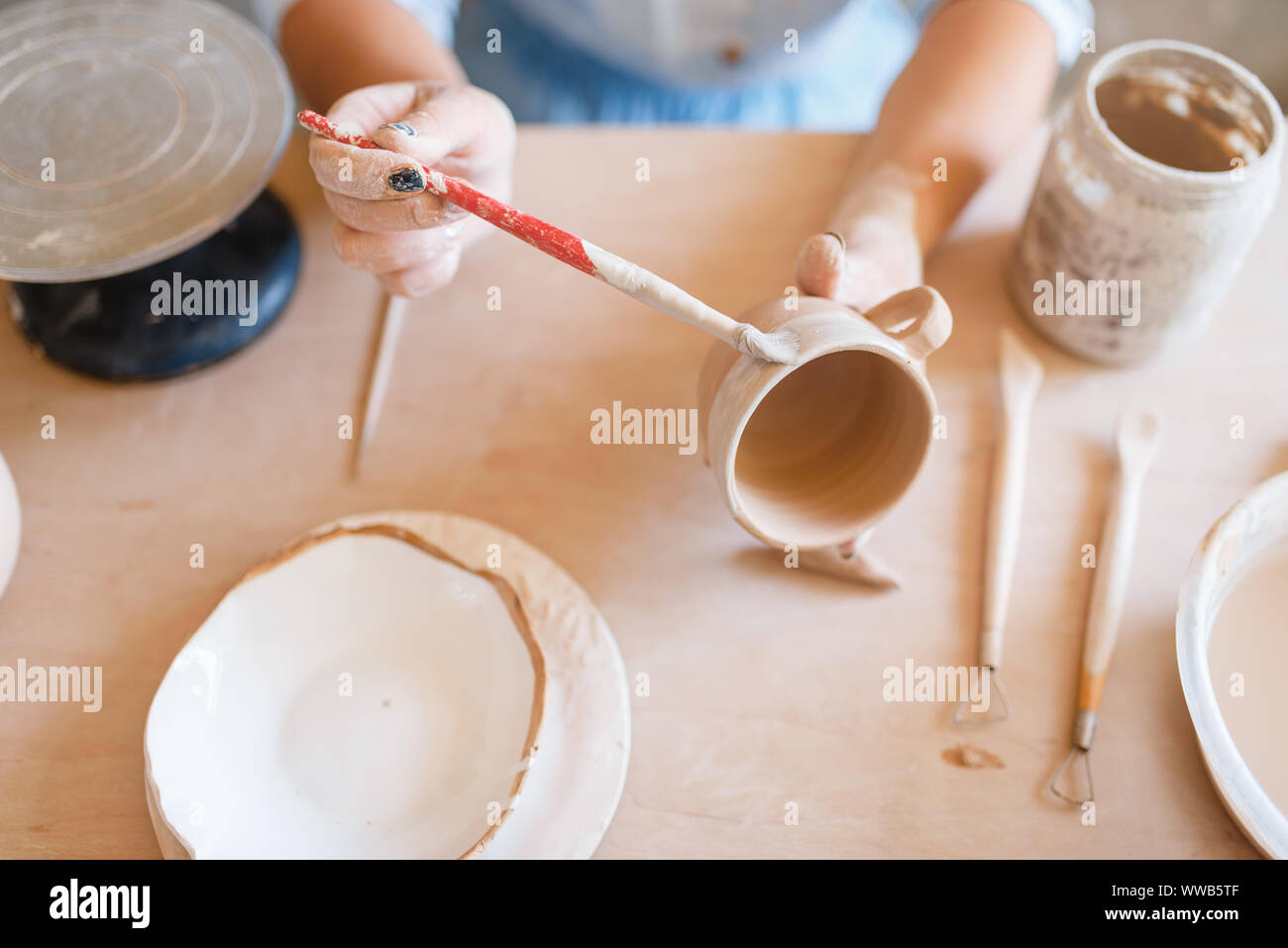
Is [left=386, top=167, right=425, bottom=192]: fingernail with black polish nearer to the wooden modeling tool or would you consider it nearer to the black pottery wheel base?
the wooden modeling tool

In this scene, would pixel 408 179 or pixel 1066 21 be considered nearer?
pixel 408 179

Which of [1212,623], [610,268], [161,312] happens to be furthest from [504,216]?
[1212,623]

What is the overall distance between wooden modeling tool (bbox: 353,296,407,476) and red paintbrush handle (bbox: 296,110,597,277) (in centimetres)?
22

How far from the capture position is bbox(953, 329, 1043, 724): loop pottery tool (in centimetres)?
66

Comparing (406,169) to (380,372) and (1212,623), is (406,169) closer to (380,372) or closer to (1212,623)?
(380,372)

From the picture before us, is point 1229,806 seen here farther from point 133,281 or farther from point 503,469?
point 133,281

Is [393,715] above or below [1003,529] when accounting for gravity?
below

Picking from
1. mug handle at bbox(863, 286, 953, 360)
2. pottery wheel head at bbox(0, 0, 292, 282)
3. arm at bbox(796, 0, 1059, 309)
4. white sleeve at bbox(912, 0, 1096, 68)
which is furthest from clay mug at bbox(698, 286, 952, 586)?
white sleeve at bbox(912, 0, 1096, 68)

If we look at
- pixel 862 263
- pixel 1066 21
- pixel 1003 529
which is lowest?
pixel 1003 529

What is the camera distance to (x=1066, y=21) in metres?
0.96

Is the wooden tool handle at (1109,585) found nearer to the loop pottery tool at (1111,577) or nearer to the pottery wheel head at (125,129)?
the loop pottery tool at (1111,577)

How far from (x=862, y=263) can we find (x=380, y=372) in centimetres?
44

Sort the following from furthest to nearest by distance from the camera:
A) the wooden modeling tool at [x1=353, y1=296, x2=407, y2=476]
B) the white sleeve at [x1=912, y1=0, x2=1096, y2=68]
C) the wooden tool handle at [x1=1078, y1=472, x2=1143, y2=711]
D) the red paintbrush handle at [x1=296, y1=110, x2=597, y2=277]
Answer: the white sleeve at [x1=912, y1=0, x2=1096, y2=68] < the wooden modeling tool at [x1=353, y1=296, x2=407, y2=476] < the wooden tool handle at [x1=1078, y1=472, x2=1143, y2=711] < the red paintbrush handle at [x1=296, y1=110, x2=597, y2=277]

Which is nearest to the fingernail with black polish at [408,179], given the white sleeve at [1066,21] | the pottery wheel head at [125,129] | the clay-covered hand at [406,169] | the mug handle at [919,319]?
the clay-covered hand at [406,169]
